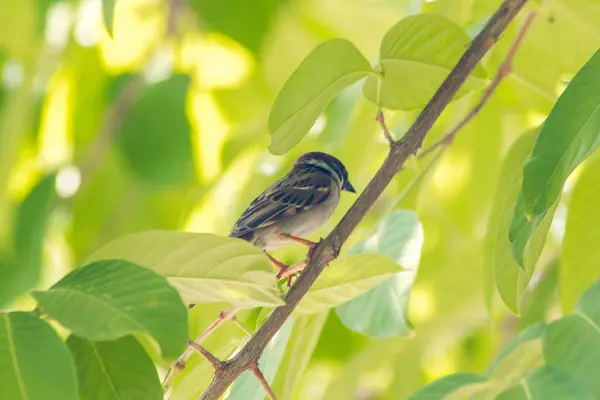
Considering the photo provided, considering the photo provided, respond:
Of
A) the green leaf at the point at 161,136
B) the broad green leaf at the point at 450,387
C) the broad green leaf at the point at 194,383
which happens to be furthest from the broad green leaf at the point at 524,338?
the green leaf at the point at 161,136

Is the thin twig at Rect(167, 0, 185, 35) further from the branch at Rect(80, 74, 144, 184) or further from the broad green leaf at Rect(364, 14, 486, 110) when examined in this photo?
the broad green leaf at Rect(364, 14, 486, 110)

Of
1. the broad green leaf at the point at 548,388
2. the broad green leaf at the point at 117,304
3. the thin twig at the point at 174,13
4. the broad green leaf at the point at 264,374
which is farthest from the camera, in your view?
the thin twig at the point at 174,13

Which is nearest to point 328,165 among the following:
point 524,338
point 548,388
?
point 524,338

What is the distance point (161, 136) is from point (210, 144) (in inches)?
7.3

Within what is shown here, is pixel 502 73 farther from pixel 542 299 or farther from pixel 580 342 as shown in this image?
pixel 542 299

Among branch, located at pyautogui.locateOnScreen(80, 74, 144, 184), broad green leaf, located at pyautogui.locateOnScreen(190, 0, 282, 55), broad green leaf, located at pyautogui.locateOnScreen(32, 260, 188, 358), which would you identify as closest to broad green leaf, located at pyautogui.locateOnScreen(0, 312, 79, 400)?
broad green leaf, located at pyautogui.locateOnScreen(32, 260, 188, 358)

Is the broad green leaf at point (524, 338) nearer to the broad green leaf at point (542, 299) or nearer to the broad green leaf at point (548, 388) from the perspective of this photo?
the broad green leaf at point (548, 388)

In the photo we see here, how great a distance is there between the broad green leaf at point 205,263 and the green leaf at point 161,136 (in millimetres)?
1838

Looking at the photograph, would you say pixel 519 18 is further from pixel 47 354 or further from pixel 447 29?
pixel 47 354

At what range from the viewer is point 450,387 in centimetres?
141

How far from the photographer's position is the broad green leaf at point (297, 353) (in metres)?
1.63

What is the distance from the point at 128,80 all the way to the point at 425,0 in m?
1.55

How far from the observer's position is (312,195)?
2.25 meters

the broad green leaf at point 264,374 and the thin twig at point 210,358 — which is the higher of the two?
the thin twig at point 210,358
